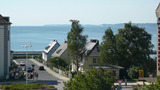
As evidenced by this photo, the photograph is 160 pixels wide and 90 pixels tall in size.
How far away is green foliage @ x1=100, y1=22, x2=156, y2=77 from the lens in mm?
64875

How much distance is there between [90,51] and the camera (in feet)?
235

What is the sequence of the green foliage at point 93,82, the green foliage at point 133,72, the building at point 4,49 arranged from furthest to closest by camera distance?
the green foliage at point 133,72, the building at point 4,49, the green foliage at point 93,82

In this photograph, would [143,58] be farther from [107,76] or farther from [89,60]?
[107,76]

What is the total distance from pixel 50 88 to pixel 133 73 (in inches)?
807

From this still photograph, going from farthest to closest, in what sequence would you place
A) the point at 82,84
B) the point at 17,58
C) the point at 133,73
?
1. the point at 17,58
2. the point at 133,73
3. the point at 82,84

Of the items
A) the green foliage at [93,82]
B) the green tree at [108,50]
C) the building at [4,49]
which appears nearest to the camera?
the green foliage at [93,82]

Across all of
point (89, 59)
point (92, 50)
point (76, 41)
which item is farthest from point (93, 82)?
point (92, 50)

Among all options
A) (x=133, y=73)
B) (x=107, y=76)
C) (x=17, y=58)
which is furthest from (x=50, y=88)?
(x=17, y=58)

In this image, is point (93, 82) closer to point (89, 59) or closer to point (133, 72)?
point (133, 72)

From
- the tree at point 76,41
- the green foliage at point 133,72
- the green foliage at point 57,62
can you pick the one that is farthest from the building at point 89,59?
the green foliage at point 57,62

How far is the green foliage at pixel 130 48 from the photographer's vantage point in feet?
213

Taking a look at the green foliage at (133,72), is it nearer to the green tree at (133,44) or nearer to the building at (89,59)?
the green tree at (133,44)

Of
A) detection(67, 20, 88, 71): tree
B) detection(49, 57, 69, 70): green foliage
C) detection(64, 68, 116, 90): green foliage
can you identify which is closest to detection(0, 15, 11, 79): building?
detection(67, 20, 88, 71): tree

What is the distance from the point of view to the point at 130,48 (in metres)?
65.0
